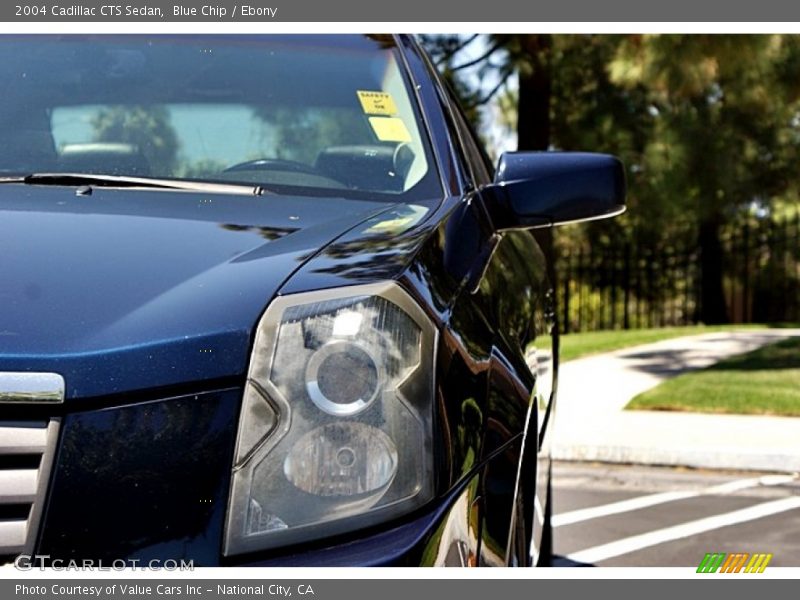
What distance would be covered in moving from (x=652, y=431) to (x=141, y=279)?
22.7ft

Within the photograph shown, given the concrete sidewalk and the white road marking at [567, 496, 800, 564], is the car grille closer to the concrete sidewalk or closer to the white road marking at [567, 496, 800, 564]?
the white road marking at [567, 496, 800, 564]

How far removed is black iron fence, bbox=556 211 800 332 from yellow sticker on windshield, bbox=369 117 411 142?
15830mm

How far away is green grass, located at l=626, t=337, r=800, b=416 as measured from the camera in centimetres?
923

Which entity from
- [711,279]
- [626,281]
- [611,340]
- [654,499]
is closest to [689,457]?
[654,499]

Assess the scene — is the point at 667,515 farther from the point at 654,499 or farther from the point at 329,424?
the point at 329,424

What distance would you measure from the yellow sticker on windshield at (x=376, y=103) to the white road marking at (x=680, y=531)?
2517mm

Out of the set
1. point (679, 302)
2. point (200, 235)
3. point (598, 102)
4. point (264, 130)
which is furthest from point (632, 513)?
point (679, 302)

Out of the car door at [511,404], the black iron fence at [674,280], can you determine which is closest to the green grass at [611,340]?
the black iron fence at [674,280]

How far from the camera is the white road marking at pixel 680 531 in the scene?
16.7 ft

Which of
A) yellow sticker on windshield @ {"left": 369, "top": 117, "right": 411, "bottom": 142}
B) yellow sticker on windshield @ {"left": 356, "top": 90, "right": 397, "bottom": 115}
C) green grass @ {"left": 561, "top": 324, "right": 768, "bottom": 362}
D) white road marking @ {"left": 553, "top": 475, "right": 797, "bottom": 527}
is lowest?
green grass @ {"left": 561, "top": 324, "right": 768, "bottom": 362}

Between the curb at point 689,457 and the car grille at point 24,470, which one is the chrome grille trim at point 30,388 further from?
the curb at point 689,457

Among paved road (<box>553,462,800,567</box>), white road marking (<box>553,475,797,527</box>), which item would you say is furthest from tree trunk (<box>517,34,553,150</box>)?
white road marking (<box>553,475,797,527</box>)

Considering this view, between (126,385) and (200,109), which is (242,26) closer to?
(200,109)

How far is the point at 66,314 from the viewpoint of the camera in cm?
181
